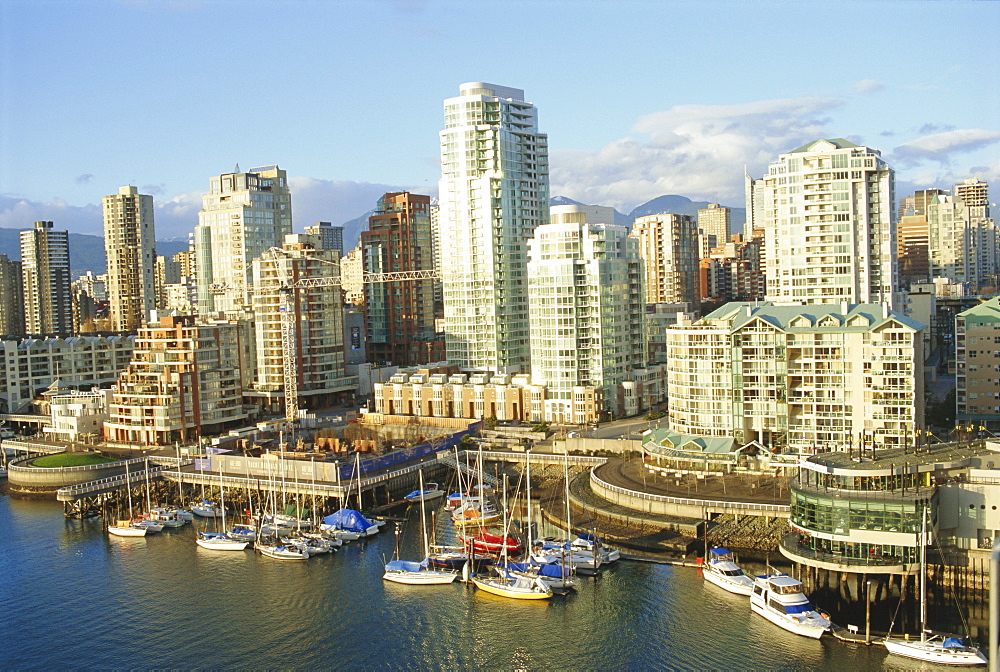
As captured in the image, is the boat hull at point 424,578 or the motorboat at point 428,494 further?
the motorboat at point 428,494

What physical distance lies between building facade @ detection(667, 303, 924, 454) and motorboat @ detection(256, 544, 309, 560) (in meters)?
21.9

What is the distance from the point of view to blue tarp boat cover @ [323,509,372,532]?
160 feet

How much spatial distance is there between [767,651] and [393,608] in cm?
1444

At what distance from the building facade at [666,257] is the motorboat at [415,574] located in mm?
88339

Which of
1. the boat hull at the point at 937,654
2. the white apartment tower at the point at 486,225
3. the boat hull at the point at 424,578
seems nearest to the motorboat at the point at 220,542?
the boat hull at the point at 424,578

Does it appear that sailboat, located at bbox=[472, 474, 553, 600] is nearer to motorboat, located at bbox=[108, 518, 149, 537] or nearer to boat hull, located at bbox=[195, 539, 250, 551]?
boat hull, located at bbox=[195, 539, 250, 551]

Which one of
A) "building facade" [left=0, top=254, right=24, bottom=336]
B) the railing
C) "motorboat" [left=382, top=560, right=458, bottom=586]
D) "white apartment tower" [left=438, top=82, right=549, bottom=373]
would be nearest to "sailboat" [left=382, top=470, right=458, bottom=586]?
"motorboat" [left=382, top=560, right=458, bottom=586]

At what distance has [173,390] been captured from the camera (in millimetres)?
70062

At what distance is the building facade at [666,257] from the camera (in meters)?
127

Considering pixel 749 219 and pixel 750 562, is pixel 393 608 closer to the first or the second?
pixel 750 562

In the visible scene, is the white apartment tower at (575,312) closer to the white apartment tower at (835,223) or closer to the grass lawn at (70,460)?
the white apartment tower at (835,223)

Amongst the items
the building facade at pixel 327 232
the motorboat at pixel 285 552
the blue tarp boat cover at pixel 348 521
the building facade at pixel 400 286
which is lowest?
the motorboat at pixel 285 552

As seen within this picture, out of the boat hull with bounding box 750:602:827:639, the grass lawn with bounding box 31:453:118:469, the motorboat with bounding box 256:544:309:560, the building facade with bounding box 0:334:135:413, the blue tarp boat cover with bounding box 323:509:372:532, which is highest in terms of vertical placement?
the building facade with bounding box 0:334:135:413

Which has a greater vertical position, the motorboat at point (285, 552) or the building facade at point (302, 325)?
the building facade at point (302, 325)
